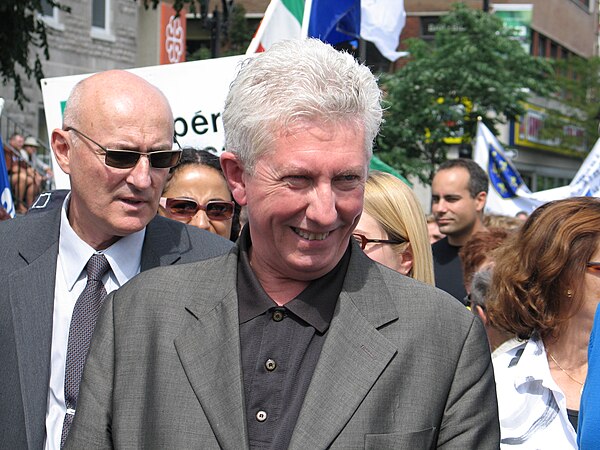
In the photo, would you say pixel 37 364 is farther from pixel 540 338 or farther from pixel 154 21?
pixel 154 21

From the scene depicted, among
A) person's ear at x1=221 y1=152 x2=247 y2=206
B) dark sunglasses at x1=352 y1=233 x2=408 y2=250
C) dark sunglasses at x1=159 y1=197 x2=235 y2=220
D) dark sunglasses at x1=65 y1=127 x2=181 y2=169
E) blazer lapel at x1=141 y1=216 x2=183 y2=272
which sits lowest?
dark sunglasses at x1=159 y1=197 x2=235 y2=220

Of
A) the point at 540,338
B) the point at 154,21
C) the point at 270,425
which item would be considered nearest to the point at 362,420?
the point at 270,425

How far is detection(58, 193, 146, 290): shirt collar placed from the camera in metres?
3.20

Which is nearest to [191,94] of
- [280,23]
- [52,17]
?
[280,23]

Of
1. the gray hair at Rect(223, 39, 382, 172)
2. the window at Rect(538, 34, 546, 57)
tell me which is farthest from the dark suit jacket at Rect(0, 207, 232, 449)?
the window at Rect(538, 34, 546, 57)

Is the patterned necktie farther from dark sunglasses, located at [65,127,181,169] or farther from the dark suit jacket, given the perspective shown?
dark sunglasses, located at [65,127,181,169]

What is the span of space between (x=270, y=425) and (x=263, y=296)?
1.05ft

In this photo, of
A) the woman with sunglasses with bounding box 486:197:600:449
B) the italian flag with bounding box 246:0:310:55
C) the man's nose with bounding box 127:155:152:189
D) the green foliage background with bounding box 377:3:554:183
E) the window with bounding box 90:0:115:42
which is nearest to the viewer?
the man's nose with bounding box 127:155:152:189

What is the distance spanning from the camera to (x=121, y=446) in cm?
227

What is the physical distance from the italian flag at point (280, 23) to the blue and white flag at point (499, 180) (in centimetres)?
490

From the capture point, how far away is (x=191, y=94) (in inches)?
230

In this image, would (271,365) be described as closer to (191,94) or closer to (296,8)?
(191,94)

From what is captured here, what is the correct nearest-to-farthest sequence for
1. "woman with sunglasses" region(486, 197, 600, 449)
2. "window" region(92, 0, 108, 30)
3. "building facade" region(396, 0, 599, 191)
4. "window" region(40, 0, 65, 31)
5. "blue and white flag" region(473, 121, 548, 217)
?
"woman with sunglasses" region(486, 197, 600, 449)
"blue and white flag" region(473, 121, 548, 217)
"window" region(40, 0, 65, 31)
"window" region(92, 0, 108, 30)
"building facade" region(396, 0, 599, 191)

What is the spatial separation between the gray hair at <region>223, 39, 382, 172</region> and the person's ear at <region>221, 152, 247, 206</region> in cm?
4
